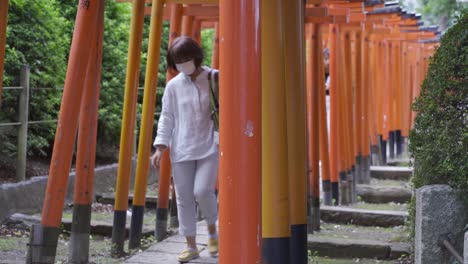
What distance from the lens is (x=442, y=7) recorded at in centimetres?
2784

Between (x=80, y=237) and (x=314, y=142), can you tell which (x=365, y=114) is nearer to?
(x=314, y=142)

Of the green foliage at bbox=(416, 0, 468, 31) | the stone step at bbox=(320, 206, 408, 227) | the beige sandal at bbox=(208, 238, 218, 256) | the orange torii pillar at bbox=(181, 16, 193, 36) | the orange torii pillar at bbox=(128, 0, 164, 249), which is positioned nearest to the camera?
the beige sandal at bbox=(208, 238, 218, 256)

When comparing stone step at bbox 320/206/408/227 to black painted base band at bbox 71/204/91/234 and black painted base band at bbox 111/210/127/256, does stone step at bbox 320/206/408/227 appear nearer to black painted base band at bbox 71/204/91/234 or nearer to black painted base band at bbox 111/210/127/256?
black painted base band at bbox 111/210/127/256

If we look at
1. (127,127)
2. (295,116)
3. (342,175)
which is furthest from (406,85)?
(295,116)

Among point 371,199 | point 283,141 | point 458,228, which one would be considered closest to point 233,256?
point 283,141

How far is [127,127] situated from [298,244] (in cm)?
237

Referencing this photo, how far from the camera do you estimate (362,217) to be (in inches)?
426

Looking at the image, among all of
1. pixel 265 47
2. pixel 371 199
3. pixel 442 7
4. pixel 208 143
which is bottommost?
pixel 371 199

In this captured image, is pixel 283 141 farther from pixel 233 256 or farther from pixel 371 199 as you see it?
pixel 371 199

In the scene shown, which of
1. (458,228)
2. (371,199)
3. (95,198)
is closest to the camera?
(458,228)

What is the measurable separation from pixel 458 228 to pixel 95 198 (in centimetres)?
732

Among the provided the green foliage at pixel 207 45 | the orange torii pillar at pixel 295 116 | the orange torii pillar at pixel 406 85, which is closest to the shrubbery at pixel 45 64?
the green foliage at pixel 207 45

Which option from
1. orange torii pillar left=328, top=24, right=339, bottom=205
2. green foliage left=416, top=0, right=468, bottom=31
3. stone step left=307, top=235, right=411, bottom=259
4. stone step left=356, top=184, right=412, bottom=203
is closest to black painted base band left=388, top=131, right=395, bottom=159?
green foliage left=416, top=0, right=468, bottom=31

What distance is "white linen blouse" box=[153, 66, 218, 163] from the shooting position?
7.19m
